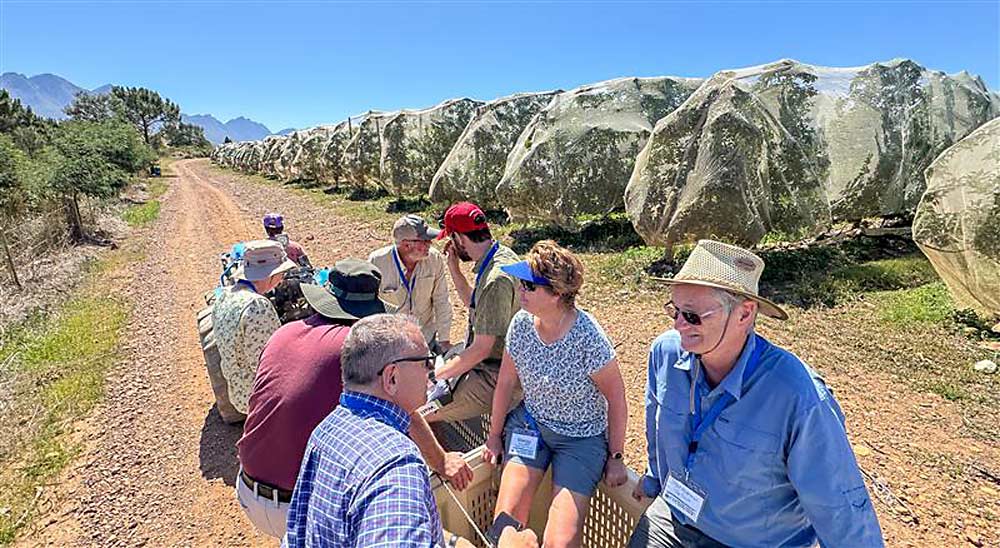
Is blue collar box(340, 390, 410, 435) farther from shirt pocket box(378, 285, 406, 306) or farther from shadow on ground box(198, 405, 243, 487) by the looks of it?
shadow on ground box(198, 405, 243, 487)

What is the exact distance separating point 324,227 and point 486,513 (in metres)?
13.7

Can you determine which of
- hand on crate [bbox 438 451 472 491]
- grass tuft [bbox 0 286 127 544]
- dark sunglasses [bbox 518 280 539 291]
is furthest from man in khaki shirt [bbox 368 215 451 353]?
grass tuft [bbox 0 286 127 544]

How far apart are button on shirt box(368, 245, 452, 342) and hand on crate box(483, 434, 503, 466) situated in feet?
4.97

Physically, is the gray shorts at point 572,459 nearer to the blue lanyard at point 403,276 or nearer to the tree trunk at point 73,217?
the blue lanyard at point 403,276

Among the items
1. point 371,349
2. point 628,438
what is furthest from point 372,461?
point 628,438

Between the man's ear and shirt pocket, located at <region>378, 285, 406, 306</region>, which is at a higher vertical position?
the man's ear

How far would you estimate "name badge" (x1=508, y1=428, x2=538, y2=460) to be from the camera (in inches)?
104

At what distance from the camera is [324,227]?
1532 cm

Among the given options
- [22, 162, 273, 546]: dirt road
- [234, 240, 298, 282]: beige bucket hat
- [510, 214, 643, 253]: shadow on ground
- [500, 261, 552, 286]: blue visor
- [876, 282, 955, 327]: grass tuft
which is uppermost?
[500, 261, 552, 286]: blue visor

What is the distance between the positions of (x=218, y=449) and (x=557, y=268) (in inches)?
142

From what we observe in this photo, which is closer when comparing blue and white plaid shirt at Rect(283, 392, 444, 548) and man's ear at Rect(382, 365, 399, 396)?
blue and white plaid shirt at Rect(283, 392, 444, 548)

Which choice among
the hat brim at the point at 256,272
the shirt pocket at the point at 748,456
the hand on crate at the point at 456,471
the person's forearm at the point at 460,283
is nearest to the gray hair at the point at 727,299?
the shirt pocket at the point at 748,456

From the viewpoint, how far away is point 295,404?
2.22m

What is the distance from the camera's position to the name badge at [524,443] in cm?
265
